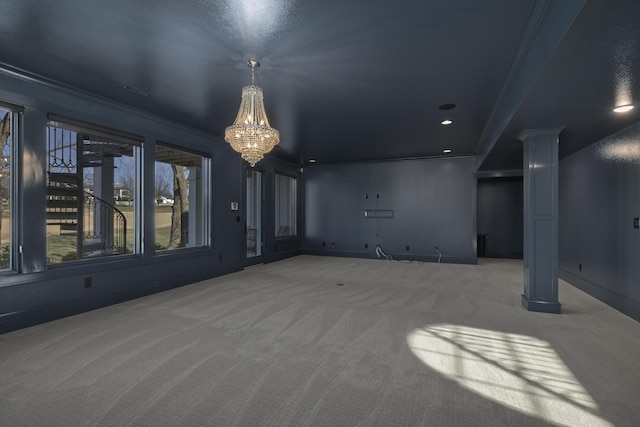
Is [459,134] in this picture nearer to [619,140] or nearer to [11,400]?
[619,140]

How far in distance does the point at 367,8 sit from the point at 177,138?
13.1ft

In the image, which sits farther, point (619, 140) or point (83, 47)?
point (619, 140)

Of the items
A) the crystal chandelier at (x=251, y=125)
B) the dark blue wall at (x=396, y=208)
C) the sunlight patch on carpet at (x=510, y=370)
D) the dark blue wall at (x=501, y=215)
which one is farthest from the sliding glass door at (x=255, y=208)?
the dark blue wall at (x=501, y=215)

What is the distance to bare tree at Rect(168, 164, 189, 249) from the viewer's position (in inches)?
268

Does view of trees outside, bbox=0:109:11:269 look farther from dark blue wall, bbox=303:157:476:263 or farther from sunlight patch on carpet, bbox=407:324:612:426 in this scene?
dark blue wall, bbox=303:157:476:263

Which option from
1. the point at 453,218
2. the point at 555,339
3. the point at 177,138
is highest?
the point at 177,138

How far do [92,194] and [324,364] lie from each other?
5.77 metres

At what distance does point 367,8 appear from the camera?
2.12m

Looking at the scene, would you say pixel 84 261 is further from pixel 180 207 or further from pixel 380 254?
pixel 380 254

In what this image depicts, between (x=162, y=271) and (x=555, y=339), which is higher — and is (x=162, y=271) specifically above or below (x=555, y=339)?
above

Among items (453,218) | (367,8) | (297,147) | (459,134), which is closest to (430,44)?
(367,8)

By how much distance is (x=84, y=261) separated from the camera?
3740mm

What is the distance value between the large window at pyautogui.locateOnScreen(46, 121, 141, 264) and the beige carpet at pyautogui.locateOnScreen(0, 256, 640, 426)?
1822 millimetres

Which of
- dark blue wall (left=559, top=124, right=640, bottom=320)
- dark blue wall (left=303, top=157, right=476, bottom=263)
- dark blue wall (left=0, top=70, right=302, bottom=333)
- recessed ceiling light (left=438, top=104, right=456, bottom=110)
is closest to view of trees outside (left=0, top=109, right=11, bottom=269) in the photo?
dark blue wall (left=0, top=70, right=302, bottom=333)
